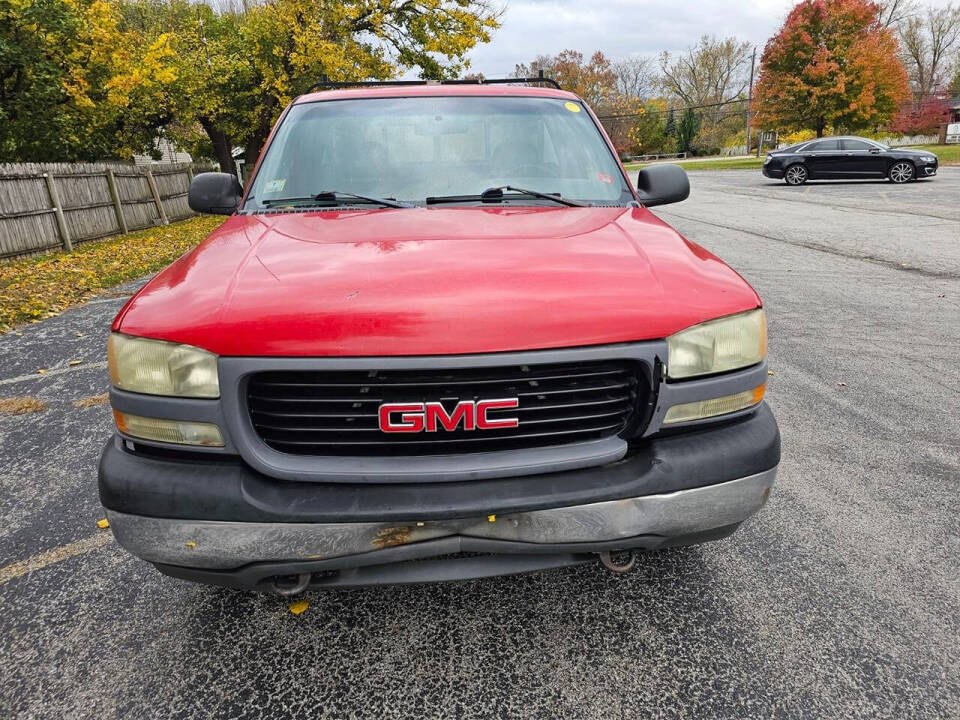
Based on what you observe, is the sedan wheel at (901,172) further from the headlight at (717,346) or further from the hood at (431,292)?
the headlight at (717,346)

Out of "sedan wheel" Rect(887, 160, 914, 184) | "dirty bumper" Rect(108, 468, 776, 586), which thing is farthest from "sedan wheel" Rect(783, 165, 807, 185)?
"dirty bumper" Rect(108, 468, 776, 586)

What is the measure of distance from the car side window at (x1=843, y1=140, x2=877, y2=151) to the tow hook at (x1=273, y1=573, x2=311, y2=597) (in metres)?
22.8

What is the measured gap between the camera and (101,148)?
18.6m

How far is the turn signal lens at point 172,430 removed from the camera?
1.66 metres

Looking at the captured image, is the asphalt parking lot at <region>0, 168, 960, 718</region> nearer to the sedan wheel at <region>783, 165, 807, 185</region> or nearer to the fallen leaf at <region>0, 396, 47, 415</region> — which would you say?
the fallen leaf at <region>0, 396, 47, 415</region>

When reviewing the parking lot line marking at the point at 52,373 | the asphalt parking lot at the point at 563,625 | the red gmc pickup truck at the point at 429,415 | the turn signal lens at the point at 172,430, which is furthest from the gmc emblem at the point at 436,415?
the parking lot line marking at the point at 52,373

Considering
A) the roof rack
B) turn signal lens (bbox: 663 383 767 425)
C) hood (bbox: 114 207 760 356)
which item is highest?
the roof rack

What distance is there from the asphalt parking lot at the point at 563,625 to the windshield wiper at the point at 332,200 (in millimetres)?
1487

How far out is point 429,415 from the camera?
63.7 inches

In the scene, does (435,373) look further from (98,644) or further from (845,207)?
(845,207)

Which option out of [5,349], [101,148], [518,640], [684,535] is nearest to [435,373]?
[684,535]

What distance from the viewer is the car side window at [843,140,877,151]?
773 inches

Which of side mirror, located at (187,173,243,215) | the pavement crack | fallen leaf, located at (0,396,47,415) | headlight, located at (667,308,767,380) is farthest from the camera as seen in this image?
the pavement crack

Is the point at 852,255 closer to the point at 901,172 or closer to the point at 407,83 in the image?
the point at 407,83
